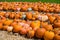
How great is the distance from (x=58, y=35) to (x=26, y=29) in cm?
90

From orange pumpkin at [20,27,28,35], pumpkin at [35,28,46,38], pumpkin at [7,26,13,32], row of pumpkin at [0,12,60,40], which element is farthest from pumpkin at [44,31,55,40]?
pumpkin at [7,26,13,32]

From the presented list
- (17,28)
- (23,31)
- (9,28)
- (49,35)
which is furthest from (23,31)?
(49,35)

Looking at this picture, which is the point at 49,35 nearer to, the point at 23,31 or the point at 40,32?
the point at 40,32

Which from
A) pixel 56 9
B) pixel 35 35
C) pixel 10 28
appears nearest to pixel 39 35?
pixel 35 35

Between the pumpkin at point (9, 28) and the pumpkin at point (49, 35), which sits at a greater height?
the pumpkin at point (49, 35)

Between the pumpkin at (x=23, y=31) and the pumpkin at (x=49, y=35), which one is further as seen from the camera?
the pumpkin at (x=23, y=31)

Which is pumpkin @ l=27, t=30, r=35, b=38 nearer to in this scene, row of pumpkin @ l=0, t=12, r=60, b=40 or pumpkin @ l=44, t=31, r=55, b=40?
row of pumpkin @ l=0, t=12, r=60, b=40

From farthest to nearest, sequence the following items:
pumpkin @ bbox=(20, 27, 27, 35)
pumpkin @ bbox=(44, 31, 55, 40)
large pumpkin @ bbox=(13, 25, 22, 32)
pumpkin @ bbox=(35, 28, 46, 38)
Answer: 1. large pumpkin @ bbox=(13, 25, 22, 32)
2. pumpkin @ bbox=(20, 27, 27, 35)
3. pumpkin @ bbox=(35, 28, 46, 38)
4. pumpkin @ bbox=(44, 31, 55, 40)

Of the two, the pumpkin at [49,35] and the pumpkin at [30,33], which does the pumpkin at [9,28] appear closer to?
the pumpkin at [30,33]

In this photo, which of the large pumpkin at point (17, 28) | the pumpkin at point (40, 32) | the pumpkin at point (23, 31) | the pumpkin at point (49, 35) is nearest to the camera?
the pumpkin at point (49, 35)

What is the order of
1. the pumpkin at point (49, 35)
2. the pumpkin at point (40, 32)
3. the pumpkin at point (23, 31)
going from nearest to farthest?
the pumpkin at point (49, 35) → the pumpkin at point (40, 32) → the pumpkin at point (23, 31)

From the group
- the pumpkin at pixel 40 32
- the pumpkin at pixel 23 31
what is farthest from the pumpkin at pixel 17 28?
the pumpkin at pixel 40 32

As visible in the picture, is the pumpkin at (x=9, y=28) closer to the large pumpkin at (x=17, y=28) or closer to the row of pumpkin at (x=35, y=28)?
the row of pumpkin at (x=35, y=28)

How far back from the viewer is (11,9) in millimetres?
9125
